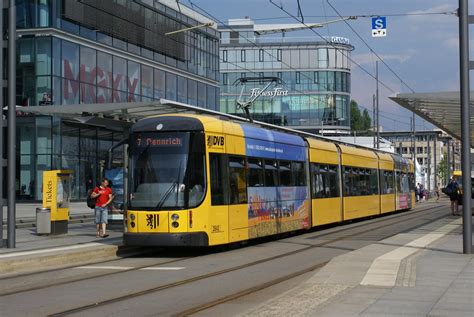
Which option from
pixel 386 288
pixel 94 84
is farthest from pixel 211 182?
pixel 94 84

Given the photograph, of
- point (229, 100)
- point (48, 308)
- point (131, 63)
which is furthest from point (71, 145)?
point (229, 100)

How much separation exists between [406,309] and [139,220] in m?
8.45

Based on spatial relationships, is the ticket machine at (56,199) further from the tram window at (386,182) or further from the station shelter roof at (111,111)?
the tram window at (386,182)

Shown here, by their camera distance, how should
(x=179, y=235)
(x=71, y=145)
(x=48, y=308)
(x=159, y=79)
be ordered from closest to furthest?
1. (x=48, y=308)
2. (x=179, y=235)
3. (x=71, y=145)
4. (x=159, y=79)

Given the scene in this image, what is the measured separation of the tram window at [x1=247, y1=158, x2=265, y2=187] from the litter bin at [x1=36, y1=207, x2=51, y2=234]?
20.3ft

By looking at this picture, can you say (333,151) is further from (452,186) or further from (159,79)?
(159,79)

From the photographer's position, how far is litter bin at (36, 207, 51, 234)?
20219mm

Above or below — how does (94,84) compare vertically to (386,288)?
above

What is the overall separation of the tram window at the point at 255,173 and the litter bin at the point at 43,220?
619cm

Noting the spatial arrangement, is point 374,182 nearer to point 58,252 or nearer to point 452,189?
point 452,189

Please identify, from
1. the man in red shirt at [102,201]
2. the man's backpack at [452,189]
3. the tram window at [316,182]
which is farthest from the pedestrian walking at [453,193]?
the man in red shirt at [102,201]

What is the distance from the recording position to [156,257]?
16672mm

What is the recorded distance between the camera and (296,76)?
296ft

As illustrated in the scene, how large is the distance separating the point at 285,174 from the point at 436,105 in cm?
680
